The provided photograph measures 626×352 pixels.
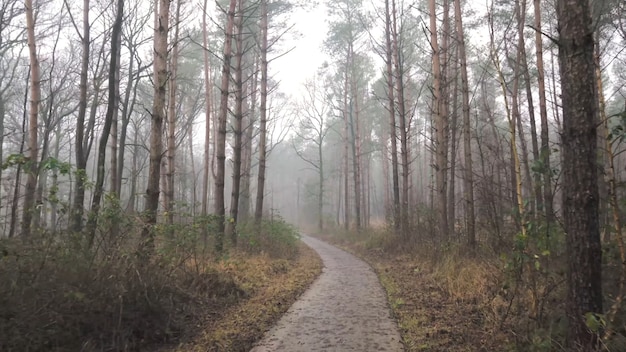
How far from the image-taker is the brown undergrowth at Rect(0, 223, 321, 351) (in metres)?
3.33

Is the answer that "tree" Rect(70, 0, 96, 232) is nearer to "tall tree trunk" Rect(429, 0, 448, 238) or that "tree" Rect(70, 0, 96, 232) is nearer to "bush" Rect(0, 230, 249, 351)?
"bush" Rect(0, 230, 249, 351)

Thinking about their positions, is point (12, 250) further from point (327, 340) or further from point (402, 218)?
point (402, 218)

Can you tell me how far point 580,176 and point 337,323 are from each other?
3483 mm

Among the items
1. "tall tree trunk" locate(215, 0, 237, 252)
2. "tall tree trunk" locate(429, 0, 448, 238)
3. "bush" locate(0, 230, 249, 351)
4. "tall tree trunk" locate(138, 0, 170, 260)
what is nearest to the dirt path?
"bush" locate(0, 230, 249, 351)

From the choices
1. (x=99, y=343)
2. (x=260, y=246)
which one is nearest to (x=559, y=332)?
(x=99, y=343)

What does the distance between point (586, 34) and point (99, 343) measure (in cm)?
502

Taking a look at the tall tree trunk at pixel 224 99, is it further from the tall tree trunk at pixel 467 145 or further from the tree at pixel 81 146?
the tall tree trunk at pixel 467 145

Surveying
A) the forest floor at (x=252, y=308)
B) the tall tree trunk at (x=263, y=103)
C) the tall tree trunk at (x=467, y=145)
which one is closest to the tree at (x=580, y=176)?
the forest floor at (x=252, y=308)

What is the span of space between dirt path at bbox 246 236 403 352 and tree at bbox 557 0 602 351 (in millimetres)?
1900

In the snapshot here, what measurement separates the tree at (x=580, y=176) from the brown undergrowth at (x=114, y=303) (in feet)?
10.7

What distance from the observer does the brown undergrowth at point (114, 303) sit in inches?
131

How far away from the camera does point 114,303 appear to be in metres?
3.97

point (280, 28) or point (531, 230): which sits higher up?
point (280, 28)

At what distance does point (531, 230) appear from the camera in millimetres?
3893
